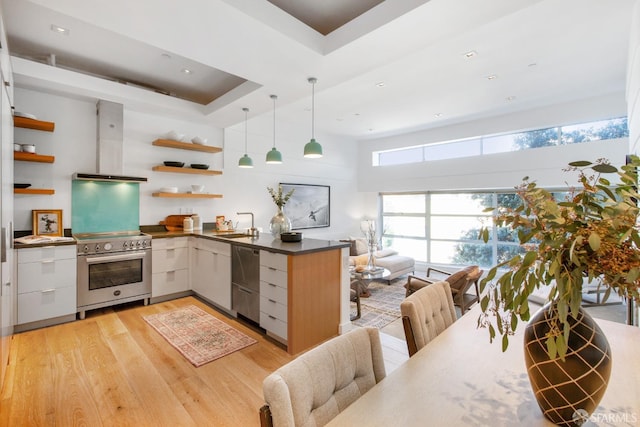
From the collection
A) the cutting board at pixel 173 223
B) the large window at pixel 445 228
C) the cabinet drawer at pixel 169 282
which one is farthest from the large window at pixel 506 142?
the cabinet drawer at pixel 169 282

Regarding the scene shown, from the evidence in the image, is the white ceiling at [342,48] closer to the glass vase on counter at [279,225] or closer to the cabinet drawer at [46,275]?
the glass vase on counter at [279,225]

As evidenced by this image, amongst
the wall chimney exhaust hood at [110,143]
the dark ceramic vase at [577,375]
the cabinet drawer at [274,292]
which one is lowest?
the cabinet drawer at [274,292]

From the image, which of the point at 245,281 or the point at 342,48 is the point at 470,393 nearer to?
the point at 342,48

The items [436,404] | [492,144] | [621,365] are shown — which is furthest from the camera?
[492,144]

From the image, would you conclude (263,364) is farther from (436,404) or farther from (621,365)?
(621,365)

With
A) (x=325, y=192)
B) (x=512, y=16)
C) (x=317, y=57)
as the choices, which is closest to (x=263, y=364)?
(x=317, y=57)

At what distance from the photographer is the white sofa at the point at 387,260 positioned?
5574 millimetres

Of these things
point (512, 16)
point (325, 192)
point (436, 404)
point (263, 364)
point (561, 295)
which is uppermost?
point (512, 16)

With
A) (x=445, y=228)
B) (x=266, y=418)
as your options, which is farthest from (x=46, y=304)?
(x=445, y=228)

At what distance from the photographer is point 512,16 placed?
2.67m

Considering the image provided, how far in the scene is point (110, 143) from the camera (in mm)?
4082

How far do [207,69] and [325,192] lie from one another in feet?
12.7

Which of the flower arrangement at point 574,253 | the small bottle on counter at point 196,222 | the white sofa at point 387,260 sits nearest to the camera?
the flower arrangement at point 574,253

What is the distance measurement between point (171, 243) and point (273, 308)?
2145 millimetres
